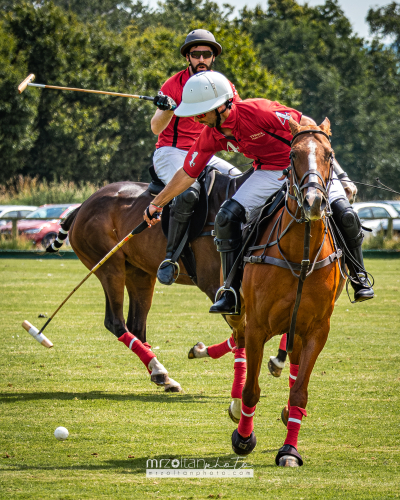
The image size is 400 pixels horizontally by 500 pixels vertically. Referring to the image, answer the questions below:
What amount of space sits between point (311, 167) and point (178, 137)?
11.4ft

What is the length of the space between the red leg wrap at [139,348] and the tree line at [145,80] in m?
31.4

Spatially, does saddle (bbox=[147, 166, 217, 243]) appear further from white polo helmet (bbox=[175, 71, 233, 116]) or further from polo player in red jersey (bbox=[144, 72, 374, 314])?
white polo helmet (bbox=[175, 71, 233, 116])

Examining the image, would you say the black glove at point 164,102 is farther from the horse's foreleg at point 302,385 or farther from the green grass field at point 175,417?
the horse's foreleg at point 302,385

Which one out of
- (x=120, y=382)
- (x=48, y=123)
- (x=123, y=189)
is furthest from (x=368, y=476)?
(x=48, y=123)

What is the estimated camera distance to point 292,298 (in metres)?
5.18

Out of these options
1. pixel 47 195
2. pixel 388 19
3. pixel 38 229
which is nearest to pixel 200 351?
pixel 38 229

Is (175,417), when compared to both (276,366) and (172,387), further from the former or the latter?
(276,366)

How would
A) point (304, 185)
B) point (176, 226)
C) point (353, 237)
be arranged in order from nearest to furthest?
point (304, 185)
point (353, 237)
point (176, 226)

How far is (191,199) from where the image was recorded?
7.21 meters

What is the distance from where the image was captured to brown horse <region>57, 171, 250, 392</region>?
750 centimetres

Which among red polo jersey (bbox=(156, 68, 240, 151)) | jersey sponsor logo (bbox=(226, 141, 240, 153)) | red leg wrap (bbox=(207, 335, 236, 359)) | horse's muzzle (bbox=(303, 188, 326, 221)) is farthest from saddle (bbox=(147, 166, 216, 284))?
horse's muzzle (bbox=(303, 188, 326, 221))

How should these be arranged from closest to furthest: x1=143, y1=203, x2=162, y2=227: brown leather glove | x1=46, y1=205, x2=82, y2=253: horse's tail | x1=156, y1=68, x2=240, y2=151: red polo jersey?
x1=143, y1=203, x2=162, y2=227: brown leather glove < x1=156, y1=68, x2=240, y2=151: red polo jersey < x1=46, y1=205, x2=82, y2=253: horse's tail

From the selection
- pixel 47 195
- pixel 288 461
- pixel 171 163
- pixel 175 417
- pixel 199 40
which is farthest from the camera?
pixel 47 195

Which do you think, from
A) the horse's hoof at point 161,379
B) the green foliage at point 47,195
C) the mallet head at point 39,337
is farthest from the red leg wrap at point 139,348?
the green foliage at point 47,195
